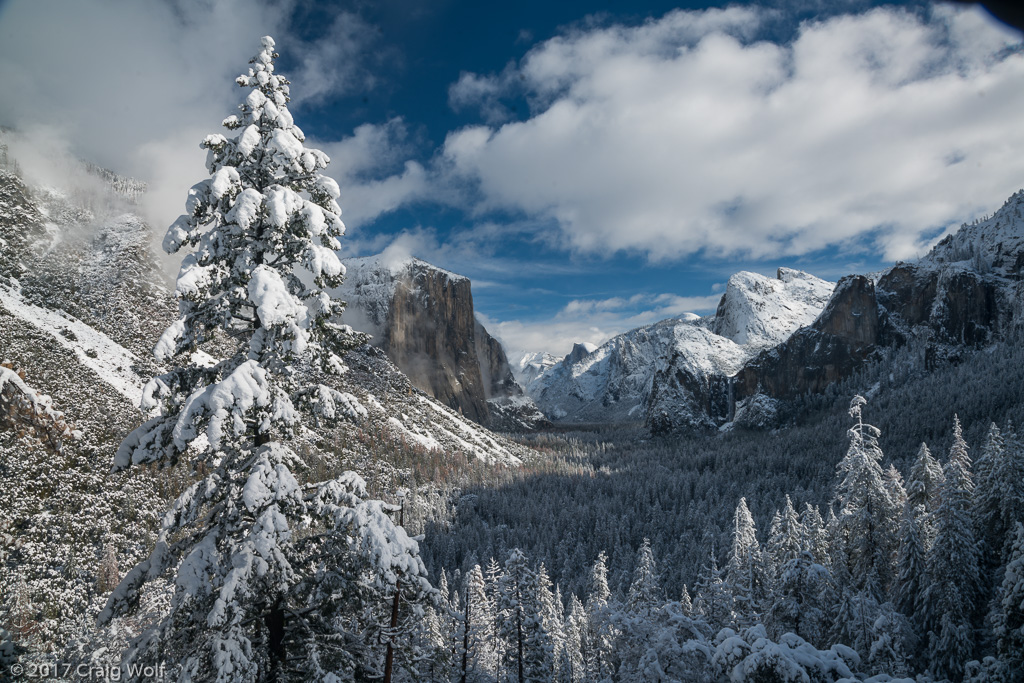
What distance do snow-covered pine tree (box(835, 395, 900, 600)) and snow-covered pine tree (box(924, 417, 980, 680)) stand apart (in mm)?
1864

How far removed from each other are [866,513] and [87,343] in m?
164

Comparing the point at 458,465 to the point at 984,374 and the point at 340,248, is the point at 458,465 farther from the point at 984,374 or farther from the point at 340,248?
the point at 984,374

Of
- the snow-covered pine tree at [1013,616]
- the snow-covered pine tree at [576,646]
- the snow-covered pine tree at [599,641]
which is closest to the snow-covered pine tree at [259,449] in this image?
the snow-covered pine tree at [599,641]

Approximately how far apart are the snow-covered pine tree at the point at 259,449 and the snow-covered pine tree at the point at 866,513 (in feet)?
76.9

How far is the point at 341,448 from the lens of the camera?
426ft

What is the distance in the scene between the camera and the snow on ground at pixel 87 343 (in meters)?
109

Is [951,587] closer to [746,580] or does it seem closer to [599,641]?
[746,580]

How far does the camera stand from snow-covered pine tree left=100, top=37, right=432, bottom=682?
6840mm

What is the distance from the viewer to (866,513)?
876 inches

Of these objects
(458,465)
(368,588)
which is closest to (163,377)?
(368,588)

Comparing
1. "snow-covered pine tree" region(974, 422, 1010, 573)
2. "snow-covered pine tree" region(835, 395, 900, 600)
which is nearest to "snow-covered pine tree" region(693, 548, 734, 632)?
"snow-covered pine tree" region(835, 395, 900, 600)

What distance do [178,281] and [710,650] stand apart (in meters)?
13.9

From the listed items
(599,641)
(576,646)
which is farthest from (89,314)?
(599,641)

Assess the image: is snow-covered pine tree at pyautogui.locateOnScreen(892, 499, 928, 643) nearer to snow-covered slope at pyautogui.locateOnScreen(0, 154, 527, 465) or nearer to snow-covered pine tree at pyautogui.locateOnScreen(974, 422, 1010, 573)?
snow-covered pine tree at pyautogui.locateOnScreen(974, 422, 1010, 573)
